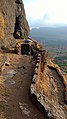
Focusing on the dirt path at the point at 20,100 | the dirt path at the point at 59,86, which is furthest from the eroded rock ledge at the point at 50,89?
the dirt path at the point at 20,100

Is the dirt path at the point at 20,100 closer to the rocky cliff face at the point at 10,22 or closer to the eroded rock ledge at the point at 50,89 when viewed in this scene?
the eroded rock ledge at the point at 50,89

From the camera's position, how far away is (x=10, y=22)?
38781 mm

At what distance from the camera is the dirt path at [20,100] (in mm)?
15602

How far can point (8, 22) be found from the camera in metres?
36.9

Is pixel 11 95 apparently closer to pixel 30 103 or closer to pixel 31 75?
pixel 30 103

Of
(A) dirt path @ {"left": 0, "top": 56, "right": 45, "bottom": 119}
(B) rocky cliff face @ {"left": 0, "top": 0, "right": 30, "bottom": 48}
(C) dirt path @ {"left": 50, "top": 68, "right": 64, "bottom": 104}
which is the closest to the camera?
(A) dirt path @ {"left": 0, "top": 56, "right": 45, "bottom": 119}

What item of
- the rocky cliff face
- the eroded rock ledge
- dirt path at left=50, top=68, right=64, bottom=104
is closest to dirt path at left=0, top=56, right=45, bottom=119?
the eroded rock ledge

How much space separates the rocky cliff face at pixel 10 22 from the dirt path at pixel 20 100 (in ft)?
36.8

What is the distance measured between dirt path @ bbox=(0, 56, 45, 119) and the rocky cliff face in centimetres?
1121

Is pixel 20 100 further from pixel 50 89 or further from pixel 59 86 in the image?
pixel 59 86

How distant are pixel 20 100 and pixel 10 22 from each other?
75.7ft

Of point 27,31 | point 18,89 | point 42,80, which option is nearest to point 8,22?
point 27,31

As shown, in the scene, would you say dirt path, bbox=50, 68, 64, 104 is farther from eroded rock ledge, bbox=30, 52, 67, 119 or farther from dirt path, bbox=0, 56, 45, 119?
dirt path, bbox=0, 56, 45, 119

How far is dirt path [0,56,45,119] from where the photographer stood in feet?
51.2
